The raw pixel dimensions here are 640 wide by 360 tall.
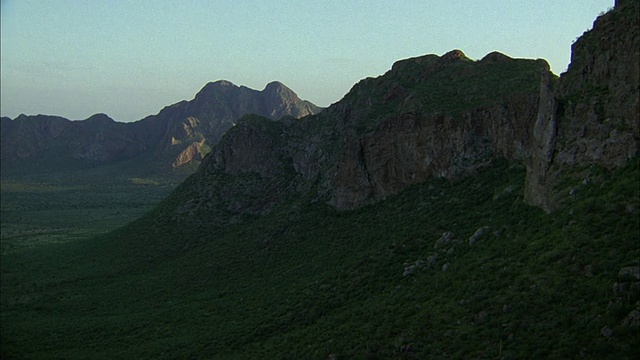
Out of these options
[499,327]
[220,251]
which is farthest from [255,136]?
[499,327]

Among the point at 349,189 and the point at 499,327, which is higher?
the point at 349,189

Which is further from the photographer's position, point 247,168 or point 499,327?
point 247,168

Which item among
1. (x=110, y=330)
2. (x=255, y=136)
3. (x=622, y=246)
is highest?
(x=255, y=136)

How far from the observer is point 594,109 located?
3300 centimetres

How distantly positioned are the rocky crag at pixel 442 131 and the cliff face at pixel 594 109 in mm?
82

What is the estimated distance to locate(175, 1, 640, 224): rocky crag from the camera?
3281cm

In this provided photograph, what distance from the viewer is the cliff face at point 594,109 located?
3022cm

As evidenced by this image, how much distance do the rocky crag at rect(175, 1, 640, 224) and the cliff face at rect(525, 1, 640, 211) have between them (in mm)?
82

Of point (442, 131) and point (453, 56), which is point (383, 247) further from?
point (453, 56)

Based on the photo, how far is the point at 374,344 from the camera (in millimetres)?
31469

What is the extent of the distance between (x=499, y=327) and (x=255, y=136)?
71.7m

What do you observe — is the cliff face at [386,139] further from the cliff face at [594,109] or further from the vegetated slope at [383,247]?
the cliff face at [594,109]

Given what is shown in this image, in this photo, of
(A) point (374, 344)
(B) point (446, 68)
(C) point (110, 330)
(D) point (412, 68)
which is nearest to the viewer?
(A) point (374, 344)

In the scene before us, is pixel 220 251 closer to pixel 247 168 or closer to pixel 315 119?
pixel 247 168
